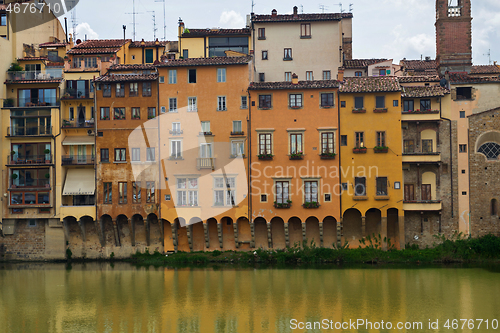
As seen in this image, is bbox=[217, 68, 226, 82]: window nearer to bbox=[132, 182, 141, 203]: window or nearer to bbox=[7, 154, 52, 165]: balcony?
bbox=[132, 182, 141, 203]: window

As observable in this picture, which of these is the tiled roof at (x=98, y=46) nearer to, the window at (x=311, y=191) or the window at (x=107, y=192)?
the window at (x=107, y=192)

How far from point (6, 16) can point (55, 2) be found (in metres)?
8.46

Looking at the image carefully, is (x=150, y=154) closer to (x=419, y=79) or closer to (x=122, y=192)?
(x=122, y=192)

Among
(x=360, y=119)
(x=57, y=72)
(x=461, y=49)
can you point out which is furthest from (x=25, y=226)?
(x=461, y=49)

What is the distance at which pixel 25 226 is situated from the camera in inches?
2031

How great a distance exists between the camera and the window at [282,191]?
48969mm

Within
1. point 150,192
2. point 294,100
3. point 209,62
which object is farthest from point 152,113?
point 294,100

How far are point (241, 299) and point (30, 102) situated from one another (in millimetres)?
26887

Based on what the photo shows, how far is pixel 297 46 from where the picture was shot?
2206 inches

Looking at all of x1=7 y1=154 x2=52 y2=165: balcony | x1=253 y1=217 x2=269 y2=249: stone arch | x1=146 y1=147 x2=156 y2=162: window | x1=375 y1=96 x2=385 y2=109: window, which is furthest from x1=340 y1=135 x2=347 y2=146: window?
x1=7 y1=154 x2=52 y2=165: balcony

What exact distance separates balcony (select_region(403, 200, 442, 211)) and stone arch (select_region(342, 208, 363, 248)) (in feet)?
12.4

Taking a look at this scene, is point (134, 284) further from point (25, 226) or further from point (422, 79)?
point (422, 79)

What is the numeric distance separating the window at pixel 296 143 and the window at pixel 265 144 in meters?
1.72

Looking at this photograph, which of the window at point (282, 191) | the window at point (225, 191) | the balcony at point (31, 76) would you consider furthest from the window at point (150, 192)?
the balcony at point (31, 76)
